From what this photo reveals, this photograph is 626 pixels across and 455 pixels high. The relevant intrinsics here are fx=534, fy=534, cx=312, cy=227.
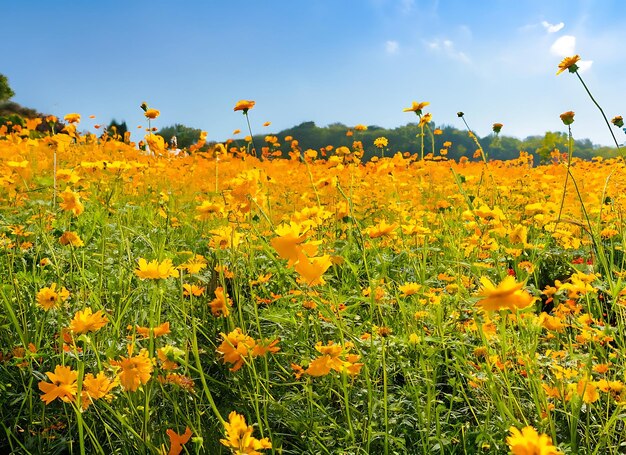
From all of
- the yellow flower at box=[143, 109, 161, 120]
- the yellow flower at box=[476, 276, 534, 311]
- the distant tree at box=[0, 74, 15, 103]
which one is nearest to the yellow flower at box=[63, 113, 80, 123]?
the yellow flower at box=[143, 109, 161, 120]

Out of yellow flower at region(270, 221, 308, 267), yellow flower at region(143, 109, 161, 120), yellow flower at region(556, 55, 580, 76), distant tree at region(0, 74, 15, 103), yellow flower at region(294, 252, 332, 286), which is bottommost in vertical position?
yellow flower at region(294, 252, 332, 286)

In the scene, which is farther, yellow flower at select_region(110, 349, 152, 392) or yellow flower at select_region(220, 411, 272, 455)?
yellow flower at select_region(110, 349, 152, 392)

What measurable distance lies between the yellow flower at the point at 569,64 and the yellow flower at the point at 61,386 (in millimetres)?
1604

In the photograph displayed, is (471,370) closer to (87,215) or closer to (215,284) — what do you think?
(215,284)

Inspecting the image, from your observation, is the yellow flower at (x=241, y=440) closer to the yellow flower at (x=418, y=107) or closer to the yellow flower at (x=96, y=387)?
the yellow flower at (x=96, y=387)

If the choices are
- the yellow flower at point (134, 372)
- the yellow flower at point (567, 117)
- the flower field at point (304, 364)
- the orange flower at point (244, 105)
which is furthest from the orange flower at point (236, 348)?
the yellow flower at point (567, 117)

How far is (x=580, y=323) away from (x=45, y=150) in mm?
5696

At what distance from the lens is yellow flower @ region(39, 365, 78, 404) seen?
98 cm

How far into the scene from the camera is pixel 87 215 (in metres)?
3.15

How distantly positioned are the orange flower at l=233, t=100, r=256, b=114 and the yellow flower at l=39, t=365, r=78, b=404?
123cm

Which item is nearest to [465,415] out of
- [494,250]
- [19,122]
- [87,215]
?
[494,250]

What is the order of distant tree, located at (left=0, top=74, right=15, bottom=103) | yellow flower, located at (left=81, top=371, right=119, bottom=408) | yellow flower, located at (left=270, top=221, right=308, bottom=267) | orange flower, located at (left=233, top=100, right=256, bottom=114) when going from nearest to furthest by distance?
1. yellow flower, located at (left=270, top=221, right=308, bottom=267)
2. yellow flower, located at (left=81, top=371, right=119, bottom=408)
3. orange flower, located at (left=233, top=100, right=256, bottom=114)
4. distant tree, located at (left=0, top=74, right=15, bottom=103)

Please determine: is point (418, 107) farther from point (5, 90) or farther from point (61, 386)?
point (5, 90)

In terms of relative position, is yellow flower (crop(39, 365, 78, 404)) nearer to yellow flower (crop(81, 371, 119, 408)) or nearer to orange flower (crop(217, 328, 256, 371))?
yellow flower (crop(81, 371, 119, 408))
